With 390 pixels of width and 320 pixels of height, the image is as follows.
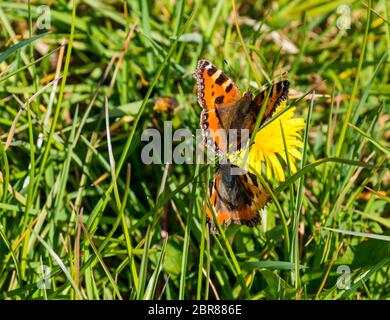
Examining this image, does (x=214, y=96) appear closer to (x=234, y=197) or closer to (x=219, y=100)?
(x=219, y=100)

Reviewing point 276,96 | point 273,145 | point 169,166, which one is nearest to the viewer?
point 276,96

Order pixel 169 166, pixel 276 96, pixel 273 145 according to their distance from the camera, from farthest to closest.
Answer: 1. pixel 169 166
2. pixel 273 145
3. pixel 276 96

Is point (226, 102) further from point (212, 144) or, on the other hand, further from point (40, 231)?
point (40, 231)

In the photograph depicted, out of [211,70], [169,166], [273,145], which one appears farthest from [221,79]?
[169,166]

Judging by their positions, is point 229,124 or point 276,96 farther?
point 229,124

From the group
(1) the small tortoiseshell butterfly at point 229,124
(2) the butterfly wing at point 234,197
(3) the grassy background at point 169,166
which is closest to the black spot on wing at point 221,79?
(1) the small tortoiseshell butterfly at point 229,124

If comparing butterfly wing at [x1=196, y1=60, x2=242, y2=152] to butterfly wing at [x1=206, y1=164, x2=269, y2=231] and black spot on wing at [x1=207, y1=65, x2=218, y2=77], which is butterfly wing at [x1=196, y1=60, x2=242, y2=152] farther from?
butterfly wing at [x1=206, y1=164, x2=269, y2=231]

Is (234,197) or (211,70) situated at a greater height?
(211,70)
